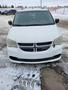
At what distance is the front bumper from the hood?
0.31 meters

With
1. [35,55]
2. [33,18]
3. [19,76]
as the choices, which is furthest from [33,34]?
[33,18]

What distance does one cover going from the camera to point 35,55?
21.0 ft

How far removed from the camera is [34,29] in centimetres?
726

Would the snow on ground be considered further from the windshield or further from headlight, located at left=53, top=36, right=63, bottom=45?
the windshield

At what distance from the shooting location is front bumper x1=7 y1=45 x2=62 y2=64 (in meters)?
6.41

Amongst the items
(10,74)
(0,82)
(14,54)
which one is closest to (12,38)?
(14,54)

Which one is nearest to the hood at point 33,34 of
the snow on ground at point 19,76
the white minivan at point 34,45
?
the white minivan at point 34,45

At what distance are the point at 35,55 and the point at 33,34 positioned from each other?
73 centimetres

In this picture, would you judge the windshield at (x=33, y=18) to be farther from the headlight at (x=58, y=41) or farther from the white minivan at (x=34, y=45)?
the headlight at (x=58, y=41)

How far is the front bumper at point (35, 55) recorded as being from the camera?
6406mm

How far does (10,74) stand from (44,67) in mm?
1108

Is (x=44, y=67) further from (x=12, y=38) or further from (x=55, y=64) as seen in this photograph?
(x=12, y=38)

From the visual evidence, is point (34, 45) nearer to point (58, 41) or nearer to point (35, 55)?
point (35, 55)

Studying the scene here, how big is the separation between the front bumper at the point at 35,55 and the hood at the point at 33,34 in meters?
0.31
